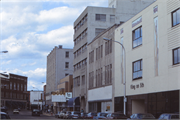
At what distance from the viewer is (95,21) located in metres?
62.8

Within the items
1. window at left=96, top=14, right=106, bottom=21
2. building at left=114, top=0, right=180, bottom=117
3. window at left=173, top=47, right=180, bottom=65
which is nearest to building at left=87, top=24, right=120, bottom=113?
building at left=114, top=0, right=180, bottom=117

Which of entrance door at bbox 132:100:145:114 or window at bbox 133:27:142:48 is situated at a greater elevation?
window at bbox 133:27:142:48

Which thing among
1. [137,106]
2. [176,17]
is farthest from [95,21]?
[176,17]

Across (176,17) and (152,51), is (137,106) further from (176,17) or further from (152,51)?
(176,17)

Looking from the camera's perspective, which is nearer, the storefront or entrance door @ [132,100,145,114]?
the storefront


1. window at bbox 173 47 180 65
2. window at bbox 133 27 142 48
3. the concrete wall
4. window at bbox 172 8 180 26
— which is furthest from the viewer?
window at bbox 133 27 142 48

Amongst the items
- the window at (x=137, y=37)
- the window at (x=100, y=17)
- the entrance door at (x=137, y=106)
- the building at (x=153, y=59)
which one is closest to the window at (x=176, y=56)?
the building at (x=153, y=59)

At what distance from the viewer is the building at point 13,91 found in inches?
4390

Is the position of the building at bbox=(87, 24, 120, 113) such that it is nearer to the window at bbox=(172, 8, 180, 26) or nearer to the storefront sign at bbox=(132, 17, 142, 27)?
the storefront sign at bbox=(132, 17, 142, 27)

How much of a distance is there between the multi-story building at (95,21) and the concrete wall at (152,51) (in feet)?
73.3

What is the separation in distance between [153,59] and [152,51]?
96 cm

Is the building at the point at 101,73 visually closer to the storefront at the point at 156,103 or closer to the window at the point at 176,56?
the storefront at the point at 156,103

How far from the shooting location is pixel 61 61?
10094 centimetres

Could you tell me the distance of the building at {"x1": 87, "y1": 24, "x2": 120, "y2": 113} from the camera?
4512 cm
